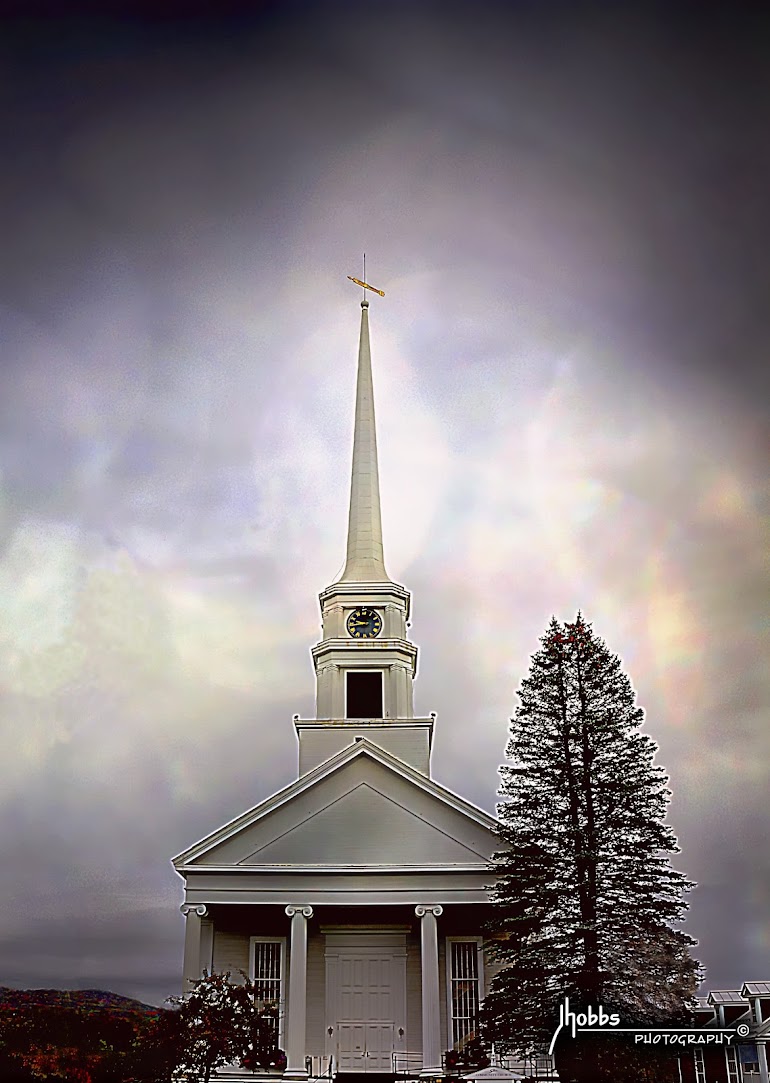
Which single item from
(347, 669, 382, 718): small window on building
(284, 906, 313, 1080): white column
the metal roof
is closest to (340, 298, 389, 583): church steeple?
(347, 669, 382, 718): small window on building

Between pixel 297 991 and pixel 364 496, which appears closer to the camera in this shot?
pixel 297 991

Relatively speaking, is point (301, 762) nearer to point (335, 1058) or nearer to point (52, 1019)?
point (335, 1058)

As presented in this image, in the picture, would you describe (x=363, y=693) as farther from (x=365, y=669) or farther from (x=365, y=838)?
(x=365, y=838)

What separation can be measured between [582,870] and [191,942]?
1213 cm

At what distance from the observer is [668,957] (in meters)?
24.3

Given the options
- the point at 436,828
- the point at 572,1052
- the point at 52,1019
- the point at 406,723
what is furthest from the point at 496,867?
the point at 52,1019

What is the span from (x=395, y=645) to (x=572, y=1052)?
A: 1752 cm

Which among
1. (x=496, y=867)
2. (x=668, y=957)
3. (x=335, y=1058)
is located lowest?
(x=335, y=1058)

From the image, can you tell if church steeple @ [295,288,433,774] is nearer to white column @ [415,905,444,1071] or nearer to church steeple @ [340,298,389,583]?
church steeple @ [340,298,389,583]

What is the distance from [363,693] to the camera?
130 feet

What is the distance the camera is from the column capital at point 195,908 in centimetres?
3156

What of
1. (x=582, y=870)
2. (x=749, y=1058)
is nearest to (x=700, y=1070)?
(x=749, y=1058)

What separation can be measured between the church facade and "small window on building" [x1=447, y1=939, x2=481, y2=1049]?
42 millimetres

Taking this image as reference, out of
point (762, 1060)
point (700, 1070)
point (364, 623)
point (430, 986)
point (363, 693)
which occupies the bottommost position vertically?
point (700, 1070)
